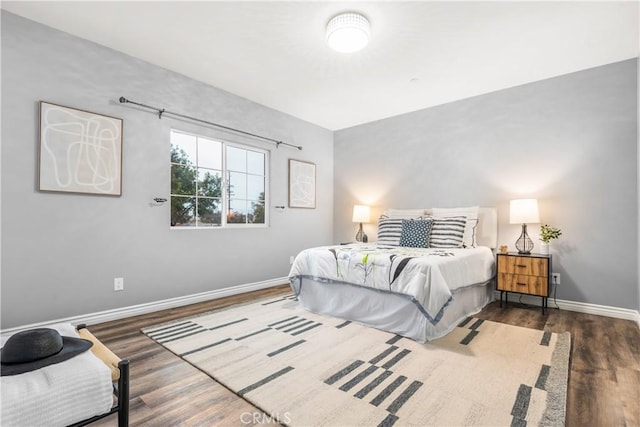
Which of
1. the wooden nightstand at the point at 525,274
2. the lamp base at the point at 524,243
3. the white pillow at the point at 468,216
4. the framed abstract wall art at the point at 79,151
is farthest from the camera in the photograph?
the white pillow at the point at 468,216

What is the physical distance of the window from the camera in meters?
3.60

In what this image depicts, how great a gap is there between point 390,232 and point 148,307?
2881 millimetres

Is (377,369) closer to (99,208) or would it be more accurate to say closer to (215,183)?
(99,208)

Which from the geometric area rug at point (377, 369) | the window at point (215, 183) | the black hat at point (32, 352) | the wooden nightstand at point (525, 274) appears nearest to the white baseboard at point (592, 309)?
the wooden nightstand at point (525, 274)

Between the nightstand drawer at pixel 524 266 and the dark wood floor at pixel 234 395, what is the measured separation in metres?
0.48

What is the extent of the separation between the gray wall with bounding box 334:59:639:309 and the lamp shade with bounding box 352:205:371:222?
556 millimetres

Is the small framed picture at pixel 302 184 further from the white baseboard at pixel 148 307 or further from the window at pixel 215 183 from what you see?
the white baseboard at pixel 148 307

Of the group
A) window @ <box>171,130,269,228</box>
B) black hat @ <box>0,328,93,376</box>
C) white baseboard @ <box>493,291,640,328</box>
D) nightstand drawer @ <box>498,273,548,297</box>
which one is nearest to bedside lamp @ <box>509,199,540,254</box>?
nightstand drawer @ <box>498,273,548,297</box>

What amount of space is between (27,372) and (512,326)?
3256 millimetres

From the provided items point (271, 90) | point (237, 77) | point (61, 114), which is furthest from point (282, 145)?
point (61, 114)

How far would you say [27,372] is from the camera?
110 cm

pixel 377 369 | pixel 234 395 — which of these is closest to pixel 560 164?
pixel 377 369

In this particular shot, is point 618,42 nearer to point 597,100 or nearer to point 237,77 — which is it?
point 597,100

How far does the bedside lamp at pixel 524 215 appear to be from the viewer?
330 centimetres
